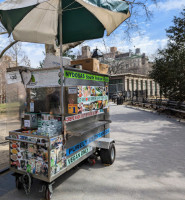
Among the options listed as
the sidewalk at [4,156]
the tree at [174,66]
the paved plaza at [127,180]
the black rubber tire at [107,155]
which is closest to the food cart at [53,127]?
the black rubber tire at [107,155]

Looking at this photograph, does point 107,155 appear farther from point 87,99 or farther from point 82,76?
point 82,76

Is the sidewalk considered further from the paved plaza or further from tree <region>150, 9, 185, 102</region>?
tree <region>150, 9, 185, 102</region>

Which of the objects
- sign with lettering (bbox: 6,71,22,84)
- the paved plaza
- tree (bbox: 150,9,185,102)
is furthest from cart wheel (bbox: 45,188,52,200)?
tree (bbox: 150,9,185,102)

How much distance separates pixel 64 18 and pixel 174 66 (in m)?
9.43

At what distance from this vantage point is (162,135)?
7336 millimetres

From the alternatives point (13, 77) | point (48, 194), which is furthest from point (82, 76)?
point (48, 194)

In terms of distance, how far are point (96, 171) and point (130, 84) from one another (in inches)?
1286

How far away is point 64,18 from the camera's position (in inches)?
191

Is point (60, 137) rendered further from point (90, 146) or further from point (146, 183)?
point (146, 183)

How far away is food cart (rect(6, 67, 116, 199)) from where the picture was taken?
300 cm

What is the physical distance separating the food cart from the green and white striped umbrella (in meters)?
1.10

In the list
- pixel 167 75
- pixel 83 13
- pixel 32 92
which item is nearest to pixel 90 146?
pixel 32 92

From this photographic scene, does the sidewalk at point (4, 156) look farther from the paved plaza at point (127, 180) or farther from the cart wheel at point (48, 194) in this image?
the cart wheel at point (48, 194)

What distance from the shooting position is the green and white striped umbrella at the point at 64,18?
10.2 ft
